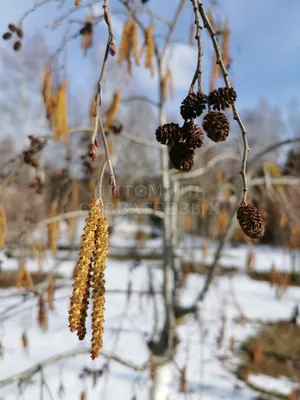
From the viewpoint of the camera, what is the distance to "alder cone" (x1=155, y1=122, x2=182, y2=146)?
547 mm

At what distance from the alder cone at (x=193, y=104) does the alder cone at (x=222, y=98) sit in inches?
1.0

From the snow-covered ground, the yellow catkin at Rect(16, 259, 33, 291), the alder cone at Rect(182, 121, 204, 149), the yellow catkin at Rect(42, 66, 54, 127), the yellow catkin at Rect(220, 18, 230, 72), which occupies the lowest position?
the snow-covered ground

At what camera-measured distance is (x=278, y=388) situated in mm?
3881

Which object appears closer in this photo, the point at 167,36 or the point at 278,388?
the point at 167,36

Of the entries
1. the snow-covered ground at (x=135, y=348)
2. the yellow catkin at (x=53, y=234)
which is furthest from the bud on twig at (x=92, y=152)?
the snow-covered ground at (x=135, y=348)

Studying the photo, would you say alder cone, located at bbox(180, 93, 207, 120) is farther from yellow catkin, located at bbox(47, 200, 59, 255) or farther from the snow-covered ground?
the snow-covered ground

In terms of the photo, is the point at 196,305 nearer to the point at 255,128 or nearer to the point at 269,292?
the point at 269,292

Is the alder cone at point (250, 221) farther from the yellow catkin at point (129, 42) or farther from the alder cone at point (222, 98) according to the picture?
the yellow catkin at point (129, 42)

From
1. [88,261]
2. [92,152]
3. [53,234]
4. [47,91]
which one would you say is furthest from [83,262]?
[53,234]

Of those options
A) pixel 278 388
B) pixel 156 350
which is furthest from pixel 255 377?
pixel 156 350

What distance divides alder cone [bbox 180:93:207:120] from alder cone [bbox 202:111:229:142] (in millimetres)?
33

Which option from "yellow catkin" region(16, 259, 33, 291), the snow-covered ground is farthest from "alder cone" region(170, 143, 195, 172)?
the snow-covered ground

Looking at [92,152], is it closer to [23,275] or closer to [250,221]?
[250,221]

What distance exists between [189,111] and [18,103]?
13985mm
